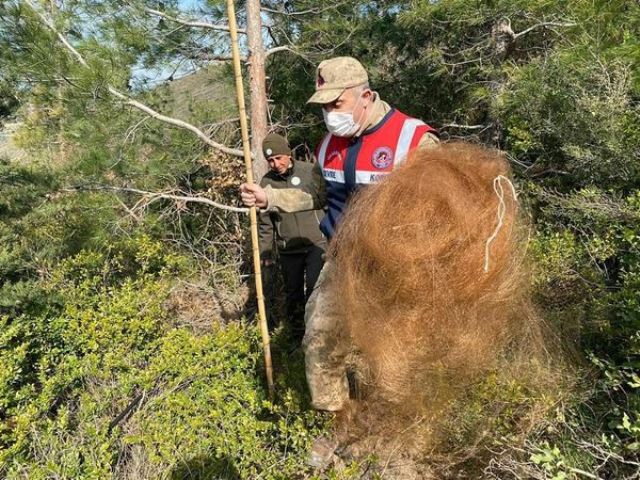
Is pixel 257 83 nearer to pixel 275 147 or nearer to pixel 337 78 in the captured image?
pixel 275 147

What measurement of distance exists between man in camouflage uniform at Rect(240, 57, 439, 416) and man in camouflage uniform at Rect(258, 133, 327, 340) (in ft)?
4.62

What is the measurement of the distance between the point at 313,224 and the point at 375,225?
7.11ft

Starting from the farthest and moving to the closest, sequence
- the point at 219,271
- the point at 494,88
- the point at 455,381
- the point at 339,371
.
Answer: the point at 219,271, the point at 494,88, the point at 339,371, the point at 455,381

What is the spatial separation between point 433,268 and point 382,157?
2.54 feet

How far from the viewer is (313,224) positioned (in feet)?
12.8

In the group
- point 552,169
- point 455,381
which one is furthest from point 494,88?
point 455,381

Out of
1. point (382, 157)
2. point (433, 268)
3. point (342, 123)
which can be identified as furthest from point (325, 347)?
point (342, 123)

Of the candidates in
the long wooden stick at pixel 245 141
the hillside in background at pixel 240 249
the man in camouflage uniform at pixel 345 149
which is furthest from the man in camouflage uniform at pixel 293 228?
the man in camouflage uniform at pixel 345 149

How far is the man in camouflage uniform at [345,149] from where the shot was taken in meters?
2.19

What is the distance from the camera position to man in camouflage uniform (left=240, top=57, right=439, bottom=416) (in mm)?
2188

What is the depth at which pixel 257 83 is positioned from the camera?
4273 mm

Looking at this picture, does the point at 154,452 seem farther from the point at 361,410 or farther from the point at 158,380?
the point at 361,410

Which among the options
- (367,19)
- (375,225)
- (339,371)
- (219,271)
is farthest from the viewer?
(219,271)

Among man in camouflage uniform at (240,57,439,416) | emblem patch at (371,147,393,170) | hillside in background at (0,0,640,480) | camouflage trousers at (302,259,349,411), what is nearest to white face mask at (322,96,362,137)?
man in camouflage uniform at (240,57,439,416)
